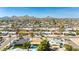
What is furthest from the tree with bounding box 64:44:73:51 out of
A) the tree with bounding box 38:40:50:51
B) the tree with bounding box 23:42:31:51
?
the tree with bounding box 23:42:31:51

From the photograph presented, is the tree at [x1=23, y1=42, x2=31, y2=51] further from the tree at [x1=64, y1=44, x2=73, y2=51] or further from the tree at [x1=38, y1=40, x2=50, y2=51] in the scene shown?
the tree at [x1=64, y1=44, x2=73, y2=51]

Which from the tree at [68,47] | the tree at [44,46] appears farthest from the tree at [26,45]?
the tree at [68,47]

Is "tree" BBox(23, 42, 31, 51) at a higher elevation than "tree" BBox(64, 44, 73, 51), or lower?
higher

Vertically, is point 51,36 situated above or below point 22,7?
below

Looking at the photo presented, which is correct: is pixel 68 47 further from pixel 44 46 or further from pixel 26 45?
pixel 26 45

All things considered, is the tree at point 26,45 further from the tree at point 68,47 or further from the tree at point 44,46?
the tree at point 68,47

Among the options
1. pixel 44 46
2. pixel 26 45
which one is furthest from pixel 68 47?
pixel 26 45

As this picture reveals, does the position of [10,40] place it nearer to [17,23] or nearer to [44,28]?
[17,23]
